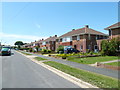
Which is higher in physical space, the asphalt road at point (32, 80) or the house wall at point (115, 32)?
the house wall at point (115, 32)

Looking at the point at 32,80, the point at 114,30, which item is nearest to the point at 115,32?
the point at 114,30

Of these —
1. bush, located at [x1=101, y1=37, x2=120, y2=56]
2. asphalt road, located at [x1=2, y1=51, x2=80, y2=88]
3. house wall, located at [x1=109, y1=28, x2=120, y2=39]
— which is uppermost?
house wall, located at [x1=109, y1=28, x2=120, y2=39]

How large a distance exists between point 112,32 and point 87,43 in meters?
7.68

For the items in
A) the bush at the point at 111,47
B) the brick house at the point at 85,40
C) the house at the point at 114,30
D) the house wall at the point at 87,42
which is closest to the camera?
the bush at the point at 111,47

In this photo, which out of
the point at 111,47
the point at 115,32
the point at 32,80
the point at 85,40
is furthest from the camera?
the point at 85,40

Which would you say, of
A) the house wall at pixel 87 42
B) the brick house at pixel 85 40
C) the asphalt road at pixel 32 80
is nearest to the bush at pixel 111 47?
the house wall at pixel 87 42

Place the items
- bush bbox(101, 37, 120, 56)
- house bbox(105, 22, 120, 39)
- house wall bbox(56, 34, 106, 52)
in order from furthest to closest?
1. house wall bbox(56, 34, 106, 52)
2. house bbox(105, 22, 120, 39)
3. bush bbox(101, 37, 120, 56)

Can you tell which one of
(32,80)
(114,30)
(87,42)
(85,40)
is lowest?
(32,80)

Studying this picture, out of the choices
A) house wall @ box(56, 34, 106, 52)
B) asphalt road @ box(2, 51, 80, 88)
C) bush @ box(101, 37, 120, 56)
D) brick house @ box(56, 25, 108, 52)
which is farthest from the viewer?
brick house @ box(56, 25, 108, 52)

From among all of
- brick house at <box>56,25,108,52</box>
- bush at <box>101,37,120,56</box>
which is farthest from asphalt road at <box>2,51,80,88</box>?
brick house at <box>56,25,108,52</box>

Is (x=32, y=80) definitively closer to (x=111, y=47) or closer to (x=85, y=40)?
(x=111, y=47)

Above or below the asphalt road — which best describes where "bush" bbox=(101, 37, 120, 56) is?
above

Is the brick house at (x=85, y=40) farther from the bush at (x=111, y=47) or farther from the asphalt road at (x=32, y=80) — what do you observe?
the asphalt road at (x=32, y=80)

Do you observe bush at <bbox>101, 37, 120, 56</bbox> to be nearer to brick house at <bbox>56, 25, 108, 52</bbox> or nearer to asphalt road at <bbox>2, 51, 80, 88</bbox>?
brick house at <bbox>56, 25, 108, 52</bbox>
